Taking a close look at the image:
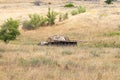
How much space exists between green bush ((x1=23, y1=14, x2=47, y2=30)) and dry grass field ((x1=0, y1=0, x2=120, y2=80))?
1082 millimetres

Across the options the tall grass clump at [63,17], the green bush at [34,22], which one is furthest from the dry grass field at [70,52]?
the green bush at [34,22]

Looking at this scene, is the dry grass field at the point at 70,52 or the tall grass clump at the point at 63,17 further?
the tall grass clump at the point at 63,17

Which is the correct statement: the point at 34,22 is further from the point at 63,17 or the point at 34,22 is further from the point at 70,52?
the point at 70,52

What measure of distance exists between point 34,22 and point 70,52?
29.6m

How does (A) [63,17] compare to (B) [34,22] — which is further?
(A) [63,17]

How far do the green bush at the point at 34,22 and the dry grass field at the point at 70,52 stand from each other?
1082 mm

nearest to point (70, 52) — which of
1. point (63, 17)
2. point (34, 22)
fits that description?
point (34, 22)

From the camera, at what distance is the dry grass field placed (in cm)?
1141

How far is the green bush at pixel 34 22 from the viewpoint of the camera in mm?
48812

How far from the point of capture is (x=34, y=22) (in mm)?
48812

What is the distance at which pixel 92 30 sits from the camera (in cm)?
4366

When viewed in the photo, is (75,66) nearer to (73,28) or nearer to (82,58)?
(82,58)

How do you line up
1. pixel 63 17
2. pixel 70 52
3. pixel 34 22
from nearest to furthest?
pixel 70 52, pixel 34 22, pixel 63 17

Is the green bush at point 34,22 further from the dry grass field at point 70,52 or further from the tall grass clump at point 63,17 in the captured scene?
the tall grass clump at point 63,17
